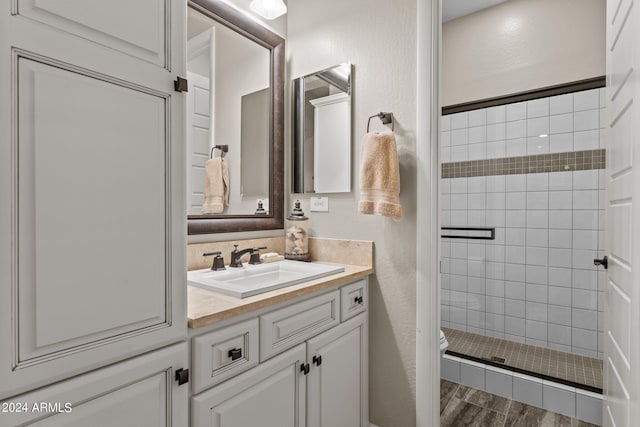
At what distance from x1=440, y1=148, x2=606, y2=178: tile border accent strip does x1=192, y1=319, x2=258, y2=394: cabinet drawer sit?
2464mm

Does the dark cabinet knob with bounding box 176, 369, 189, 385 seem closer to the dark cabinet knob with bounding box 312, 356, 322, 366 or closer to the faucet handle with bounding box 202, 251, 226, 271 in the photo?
the dark cabinet knob with bounding box 312, 356, 322, 366

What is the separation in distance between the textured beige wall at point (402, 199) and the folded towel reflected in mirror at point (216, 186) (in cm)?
55

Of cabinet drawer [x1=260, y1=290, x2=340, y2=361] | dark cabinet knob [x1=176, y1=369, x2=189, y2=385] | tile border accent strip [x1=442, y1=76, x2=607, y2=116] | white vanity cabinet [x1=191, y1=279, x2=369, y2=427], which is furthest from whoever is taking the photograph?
tile border accent strip [x1=442, y1=76, x2=607, y2=116]

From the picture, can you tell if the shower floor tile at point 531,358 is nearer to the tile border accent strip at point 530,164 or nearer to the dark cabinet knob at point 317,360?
the tile border accent strip at point 530,164

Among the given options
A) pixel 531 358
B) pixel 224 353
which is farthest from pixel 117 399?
pixel 531 358

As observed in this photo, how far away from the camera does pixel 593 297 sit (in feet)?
8.02

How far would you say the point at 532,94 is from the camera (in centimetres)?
255

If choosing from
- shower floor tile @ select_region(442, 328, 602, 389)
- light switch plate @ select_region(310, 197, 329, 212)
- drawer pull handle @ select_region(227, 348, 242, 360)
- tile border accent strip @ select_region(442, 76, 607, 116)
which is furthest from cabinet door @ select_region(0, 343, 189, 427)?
tile border accent strip @ select_region(442, 76, 607, 116)

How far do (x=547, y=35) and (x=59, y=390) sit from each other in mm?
3136

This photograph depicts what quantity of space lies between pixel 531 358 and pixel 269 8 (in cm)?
284

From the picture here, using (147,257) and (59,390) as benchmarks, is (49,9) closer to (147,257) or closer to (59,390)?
(147,257)

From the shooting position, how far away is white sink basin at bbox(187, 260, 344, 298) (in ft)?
3.93

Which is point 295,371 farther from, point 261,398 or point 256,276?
point 256,276

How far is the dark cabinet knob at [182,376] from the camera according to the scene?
0.91 metres
